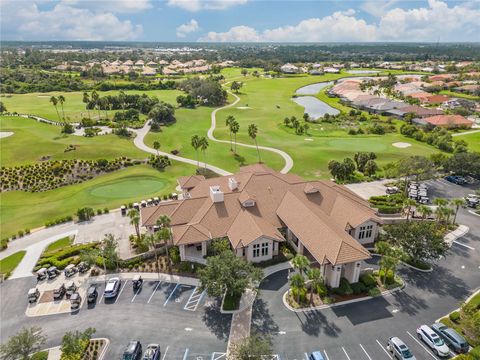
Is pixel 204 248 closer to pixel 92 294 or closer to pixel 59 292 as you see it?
pixel 92 294

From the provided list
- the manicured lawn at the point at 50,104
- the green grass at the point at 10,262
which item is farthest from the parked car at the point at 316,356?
the manicured lawn at the point at 50,104

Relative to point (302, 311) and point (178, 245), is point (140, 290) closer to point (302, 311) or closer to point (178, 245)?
point (178, 245)

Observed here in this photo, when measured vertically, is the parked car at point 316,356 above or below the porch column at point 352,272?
below

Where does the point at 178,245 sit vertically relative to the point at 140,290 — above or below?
above

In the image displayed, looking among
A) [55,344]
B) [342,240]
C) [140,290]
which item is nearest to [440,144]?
[342,240]

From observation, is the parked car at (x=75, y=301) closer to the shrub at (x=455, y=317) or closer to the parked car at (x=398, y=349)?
the parked car at (x=398, y=349)

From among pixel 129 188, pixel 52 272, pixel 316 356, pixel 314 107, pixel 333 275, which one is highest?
pixel 314 107

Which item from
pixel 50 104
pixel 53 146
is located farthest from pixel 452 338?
pixel 50 104
